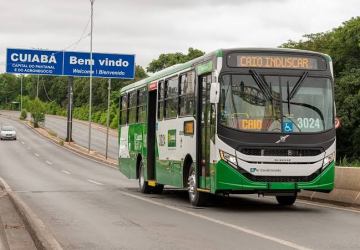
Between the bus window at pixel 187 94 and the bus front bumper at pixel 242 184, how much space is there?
2063 mm

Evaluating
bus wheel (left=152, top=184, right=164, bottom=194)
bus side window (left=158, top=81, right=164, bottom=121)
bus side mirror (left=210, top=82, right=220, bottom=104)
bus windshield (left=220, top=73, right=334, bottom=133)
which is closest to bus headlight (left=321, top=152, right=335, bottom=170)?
bus windshield (left=220, top=73, right=334, bottom=133)

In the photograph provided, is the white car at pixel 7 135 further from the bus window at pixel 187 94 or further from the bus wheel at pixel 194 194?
the bus wheel at pixel 194 194

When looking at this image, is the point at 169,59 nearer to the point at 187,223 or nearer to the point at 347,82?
the point at 347,82

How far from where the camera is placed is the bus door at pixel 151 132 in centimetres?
1980

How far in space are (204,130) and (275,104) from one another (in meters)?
1.72

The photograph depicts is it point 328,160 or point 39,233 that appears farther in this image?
point 328,160

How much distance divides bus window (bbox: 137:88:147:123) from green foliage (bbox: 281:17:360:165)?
903 inches

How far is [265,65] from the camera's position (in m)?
14.5

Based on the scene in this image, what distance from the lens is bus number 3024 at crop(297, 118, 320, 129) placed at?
14273 mm

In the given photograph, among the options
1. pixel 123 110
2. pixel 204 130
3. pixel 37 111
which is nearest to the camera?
pixel 204 130

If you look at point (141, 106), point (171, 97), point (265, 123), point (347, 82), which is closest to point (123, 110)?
point (141, 106)

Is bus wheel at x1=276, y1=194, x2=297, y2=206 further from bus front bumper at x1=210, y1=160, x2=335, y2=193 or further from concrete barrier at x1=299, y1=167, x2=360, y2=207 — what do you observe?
bus front bumper at x1=210, y1=160, x2=335, y2=193

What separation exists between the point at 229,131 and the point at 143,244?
15.6 ft

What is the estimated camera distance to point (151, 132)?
20.0 m
